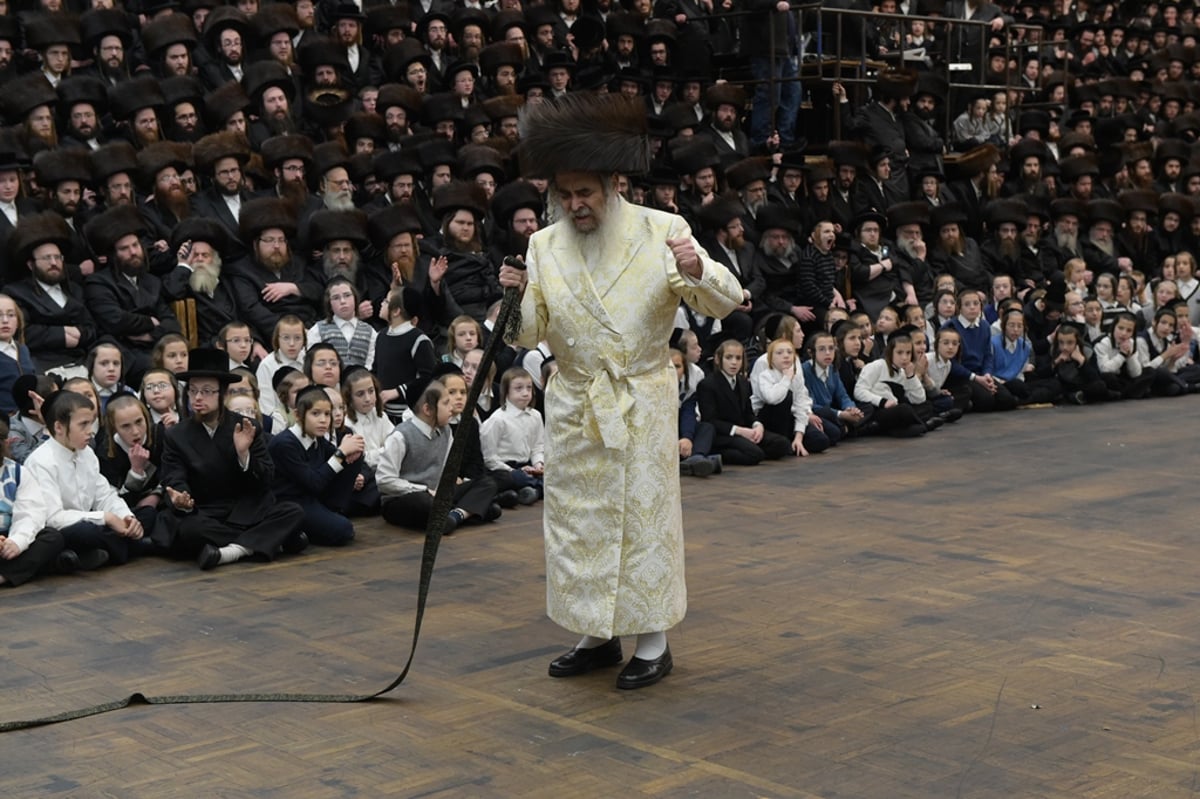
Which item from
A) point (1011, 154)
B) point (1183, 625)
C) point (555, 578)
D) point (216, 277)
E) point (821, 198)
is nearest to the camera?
point (555, 578)

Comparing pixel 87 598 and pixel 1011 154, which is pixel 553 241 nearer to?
pixel 87 598

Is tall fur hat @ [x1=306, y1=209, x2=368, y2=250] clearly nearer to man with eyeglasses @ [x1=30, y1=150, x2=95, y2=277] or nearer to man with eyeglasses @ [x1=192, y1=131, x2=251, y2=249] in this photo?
man with eyeglasses @ [x1=192, y1=131, x2=251, y2=249]

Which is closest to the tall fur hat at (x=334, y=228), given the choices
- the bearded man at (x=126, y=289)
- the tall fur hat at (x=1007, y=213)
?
the bearded man at (x=126, y=289)

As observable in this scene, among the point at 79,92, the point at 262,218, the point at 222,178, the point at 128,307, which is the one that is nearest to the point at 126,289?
the point at 128,307

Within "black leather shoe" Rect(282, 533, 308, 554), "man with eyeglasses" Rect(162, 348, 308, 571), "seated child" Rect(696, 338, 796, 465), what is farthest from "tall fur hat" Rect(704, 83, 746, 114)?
"black leather shoe" Rect(282, 533, 308, 554)

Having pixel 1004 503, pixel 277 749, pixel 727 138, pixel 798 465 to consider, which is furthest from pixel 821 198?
pixel 277 749

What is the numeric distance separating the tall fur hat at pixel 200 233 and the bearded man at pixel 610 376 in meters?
5.69

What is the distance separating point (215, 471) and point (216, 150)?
4.26 m

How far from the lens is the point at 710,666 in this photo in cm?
563

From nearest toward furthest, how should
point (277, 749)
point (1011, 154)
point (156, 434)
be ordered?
point (277, 749) → point (156, 434) → point (1011, 154)

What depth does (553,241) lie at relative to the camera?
5586 mm

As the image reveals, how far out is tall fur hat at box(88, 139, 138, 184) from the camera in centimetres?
1088

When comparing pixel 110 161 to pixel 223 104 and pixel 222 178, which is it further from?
pixel 223 104

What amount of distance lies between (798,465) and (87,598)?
15.3 feet
